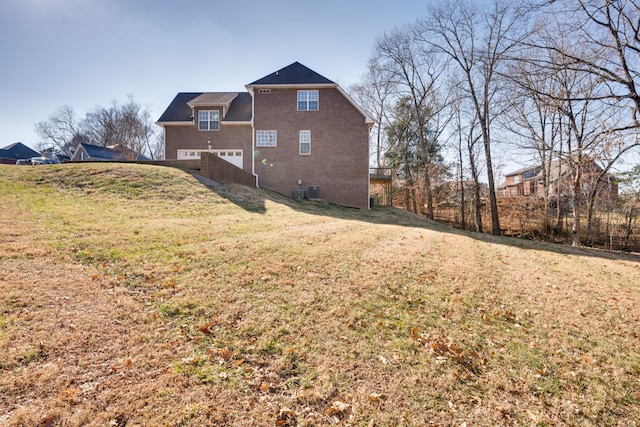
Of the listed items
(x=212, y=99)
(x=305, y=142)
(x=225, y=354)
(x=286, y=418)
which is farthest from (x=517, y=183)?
(x=286, y=418)

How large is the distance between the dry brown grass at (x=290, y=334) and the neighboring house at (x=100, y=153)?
32.1 m

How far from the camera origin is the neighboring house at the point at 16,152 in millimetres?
46481

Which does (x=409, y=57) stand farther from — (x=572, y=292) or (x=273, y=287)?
(x=273, y=287)

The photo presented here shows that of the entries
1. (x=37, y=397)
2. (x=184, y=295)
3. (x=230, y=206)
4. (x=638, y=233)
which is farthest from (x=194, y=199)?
(x=638, y=233)

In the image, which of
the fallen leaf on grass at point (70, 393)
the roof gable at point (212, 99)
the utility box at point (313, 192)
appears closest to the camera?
the fallen leaf on grass at point (70, 393)

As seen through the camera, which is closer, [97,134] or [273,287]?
[273,287]

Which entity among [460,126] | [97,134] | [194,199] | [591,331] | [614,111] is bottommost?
[591,331]

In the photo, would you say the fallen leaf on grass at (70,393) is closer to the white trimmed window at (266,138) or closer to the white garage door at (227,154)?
the white trimmed window at (266,138)

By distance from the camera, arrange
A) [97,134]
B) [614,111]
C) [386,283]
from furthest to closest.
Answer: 1. [97,134]
2. [614,111]
3. [386,283]

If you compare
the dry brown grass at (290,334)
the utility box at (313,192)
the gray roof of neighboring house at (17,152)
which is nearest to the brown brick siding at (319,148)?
the utility box at (313,192)

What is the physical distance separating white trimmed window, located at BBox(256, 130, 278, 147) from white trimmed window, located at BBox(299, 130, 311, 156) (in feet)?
5.35

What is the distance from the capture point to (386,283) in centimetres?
545

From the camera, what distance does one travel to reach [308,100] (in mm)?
19734

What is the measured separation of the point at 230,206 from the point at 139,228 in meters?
4.24
